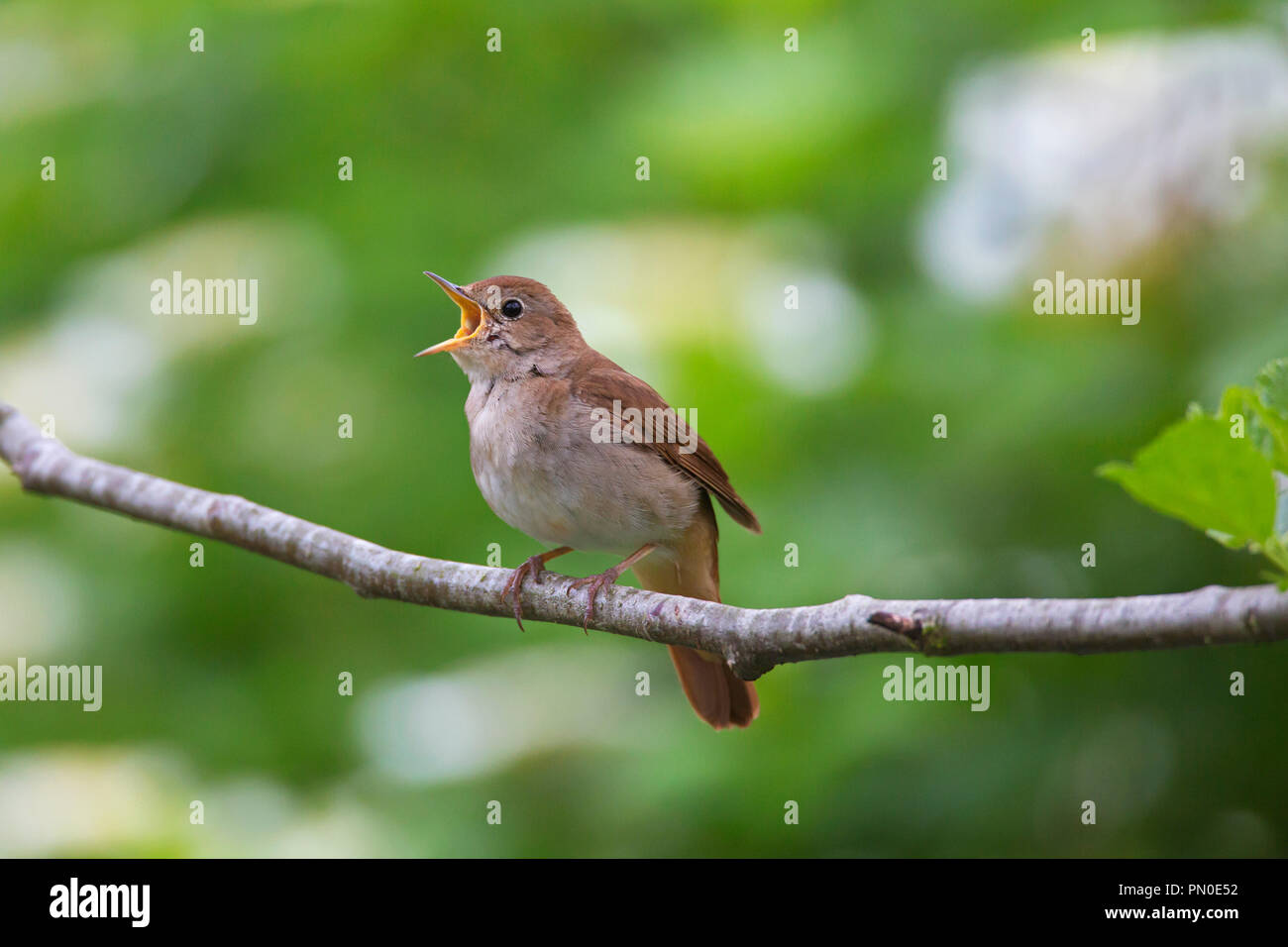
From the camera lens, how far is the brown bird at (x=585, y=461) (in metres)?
4.25

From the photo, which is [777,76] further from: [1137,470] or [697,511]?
[1137,470]

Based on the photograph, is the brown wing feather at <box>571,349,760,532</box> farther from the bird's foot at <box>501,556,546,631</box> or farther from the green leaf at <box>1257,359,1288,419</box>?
the green leaf at <box>1257,359,1288,419</box>

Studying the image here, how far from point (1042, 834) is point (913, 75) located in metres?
4.15

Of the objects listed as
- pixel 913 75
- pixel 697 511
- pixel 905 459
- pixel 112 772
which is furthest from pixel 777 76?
pixel 112 772

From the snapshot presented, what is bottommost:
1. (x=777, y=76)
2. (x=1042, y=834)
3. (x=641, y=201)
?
(x=1042, y=834)

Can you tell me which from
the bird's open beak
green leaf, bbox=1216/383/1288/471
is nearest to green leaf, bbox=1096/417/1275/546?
green leaf, bbox=1216/383/1288/471

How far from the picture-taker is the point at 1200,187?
5.15 meters


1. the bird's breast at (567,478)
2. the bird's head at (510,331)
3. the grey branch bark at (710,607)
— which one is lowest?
the grey branch bark at (710,607)

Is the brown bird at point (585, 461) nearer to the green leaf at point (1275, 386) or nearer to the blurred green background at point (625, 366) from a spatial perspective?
the blurred green background at point (625, 366)

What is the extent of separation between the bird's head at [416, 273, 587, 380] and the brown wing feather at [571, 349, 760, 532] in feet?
0.63

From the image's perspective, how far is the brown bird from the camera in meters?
4.25

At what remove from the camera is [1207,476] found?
1.52 meters

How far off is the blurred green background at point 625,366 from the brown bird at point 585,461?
64cm

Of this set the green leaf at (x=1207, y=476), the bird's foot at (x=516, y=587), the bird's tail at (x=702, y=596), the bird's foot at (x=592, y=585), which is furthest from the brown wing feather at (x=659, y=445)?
the green leaf at (x=1207, y=476)
